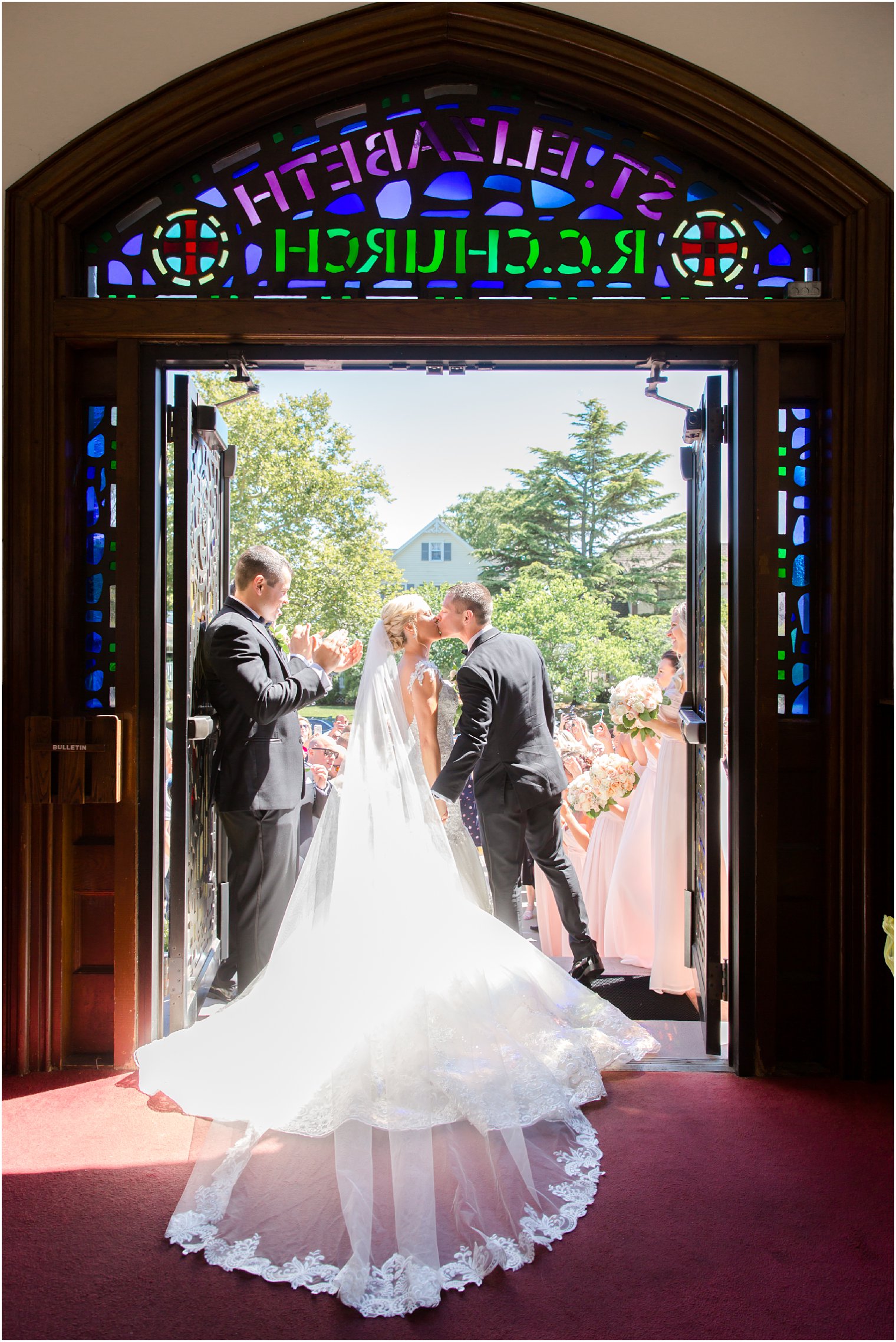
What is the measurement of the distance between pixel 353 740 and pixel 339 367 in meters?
1.32

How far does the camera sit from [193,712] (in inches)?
124

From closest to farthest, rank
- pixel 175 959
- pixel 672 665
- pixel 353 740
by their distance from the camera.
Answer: pixel 175 959
pixel 353 740
pixel 672 665

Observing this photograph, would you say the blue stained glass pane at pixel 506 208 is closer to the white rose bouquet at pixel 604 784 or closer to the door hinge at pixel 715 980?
the white rose bouquet at pixel 604 784

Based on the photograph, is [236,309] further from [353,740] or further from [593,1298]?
[593,1298]

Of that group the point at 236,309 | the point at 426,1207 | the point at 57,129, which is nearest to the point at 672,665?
the point at 236,309

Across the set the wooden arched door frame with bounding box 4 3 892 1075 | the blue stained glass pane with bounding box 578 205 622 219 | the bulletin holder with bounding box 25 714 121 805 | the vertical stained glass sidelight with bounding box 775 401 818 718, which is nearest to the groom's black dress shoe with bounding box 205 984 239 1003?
the wooden arched door frame with bounding box 4 3 892 1075

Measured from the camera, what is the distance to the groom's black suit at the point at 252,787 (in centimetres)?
325

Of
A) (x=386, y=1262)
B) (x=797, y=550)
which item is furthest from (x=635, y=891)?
(x=386, y=1262)

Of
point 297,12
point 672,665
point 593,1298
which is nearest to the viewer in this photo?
point 593,1298

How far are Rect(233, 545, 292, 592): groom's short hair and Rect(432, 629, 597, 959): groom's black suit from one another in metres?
0.87

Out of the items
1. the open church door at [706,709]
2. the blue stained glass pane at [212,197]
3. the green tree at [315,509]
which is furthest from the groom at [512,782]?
the green tree at [315,509]

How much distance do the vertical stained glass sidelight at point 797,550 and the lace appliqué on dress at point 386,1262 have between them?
1649 millimetres

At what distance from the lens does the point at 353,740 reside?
10.4ft

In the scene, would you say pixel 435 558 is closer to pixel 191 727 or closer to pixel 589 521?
pixel 589 521
